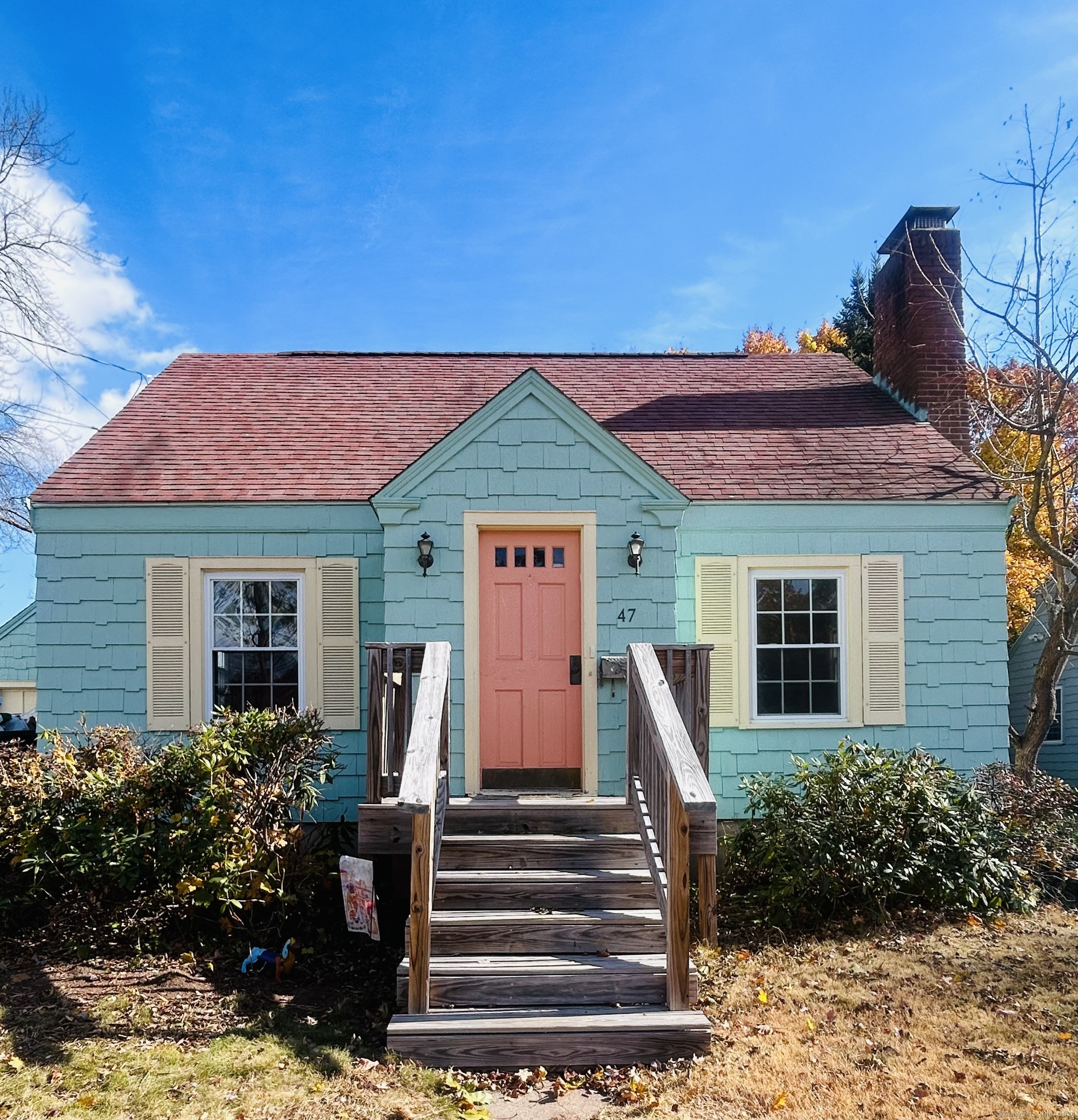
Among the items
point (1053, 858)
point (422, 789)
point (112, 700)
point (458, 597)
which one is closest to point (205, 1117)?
point (422, 789)

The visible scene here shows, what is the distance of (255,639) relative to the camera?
8.34 m

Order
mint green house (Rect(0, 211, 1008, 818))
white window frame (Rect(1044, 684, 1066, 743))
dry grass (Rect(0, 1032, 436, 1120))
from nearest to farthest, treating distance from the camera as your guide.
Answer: dry grass (Rect(0, 1032, 436, 1120))
mint green house (Rect(0, 211, 1008, 818))
white window frame (Rect(1044, 684, 1066, 743))

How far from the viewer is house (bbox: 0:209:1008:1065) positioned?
6.56m

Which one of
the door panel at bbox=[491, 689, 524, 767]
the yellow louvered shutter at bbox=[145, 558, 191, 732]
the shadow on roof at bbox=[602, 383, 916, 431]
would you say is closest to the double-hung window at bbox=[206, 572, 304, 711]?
the yellow louvered shutter at bbox=[145, 558, 191, 732]

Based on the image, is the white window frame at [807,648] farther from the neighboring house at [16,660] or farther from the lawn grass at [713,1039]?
the neighboring house at [16,660]

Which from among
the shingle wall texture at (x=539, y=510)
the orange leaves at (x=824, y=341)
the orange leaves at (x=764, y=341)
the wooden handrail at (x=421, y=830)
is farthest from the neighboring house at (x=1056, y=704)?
the wooden handrail at (x=421, y=830)

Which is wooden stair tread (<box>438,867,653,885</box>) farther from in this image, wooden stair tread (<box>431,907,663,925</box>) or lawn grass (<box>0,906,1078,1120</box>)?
lawn grass (<box>0,906,1078,1120</box>)

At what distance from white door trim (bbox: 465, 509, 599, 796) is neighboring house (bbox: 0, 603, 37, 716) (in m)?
16.5

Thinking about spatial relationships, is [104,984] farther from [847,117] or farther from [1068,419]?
[1068,419]

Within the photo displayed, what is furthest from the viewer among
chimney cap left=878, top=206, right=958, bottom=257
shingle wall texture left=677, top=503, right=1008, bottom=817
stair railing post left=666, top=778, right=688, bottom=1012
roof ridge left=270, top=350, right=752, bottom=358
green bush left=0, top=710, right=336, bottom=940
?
roof ridge left=270, top=350, right=752, bottom=358

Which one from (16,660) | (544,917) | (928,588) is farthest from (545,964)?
(16,660)

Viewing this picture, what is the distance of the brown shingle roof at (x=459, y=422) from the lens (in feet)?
27.8

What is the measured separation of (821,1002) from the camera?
4.95 m

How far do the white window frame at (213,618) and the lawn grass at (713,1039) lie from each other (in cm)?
295
